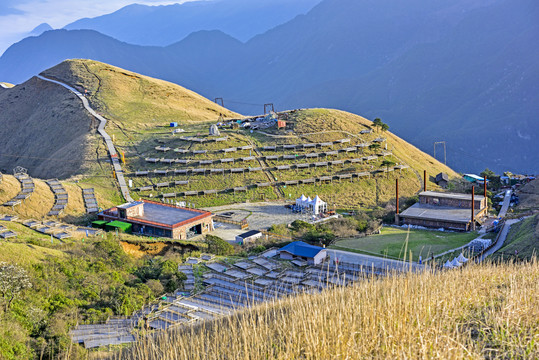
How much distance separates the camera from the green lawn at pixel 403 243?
37906 mm

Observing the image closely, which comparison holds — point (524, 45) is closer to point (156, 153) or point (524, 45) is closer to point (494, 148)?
point (494, 148)

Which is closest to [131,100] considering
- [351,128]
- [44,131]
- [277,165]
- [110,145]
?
[44,131]

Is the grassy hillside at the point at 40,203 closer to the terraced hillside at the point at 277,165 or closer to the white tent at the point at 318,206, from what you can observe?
the terraced hillside at the point at 277,165

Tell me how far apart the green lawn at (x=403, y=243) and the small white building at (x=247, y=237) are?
752cm

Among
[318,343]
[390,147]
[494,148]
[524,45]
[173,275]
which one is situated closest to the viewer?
[318,343]

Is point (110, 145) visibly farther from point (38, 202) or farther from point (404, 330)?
point (404, 330)

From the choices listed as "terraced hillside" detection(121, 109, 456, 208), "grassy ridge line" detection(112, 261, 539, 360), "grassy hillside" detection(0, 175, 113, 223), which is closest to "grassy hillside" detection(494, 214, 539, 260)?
"grassy ridge line" detection(112, 261, 539, 360)

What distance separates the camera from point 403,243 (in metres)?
40.1

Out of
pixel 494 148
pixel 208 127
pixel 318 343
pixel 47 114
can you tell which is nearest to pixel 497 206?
pixel 208 127

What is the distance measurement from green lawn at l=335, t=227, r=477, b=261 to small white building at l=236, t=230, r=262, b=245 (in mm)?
7519

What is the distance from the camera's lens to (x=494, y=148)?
5856 inches

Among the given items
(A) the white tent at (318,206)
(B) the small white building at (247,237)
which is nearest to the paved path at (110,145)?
(B) the small white building at (247,237)

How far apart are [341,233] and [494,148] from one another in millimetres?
122183

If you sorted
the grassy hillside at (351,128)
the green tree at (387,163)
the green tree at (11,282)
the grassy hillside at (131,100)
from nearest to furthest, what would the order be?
the green tree at (11,282), the green tree at (387,163), the grassy hillside at (351,128), the grassy hillside at (131,100)
